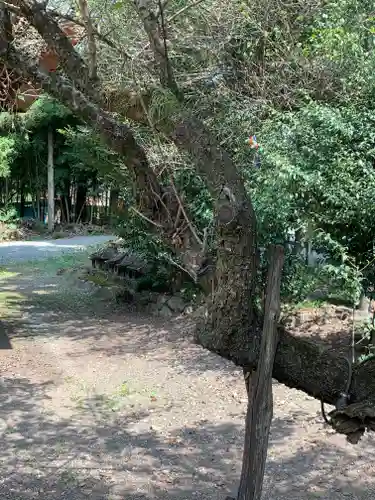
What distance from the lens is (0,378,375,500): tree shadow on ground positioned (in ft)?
15.7

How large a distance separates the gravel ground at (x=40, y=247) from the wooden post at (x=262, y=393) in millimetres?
16582

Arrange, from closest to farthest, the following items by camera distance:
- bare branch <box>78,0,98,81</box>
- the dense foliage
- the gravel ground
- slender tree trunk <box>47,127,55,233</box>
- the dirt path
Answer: bare branch <box>78,0,98,81</box>, the dirt path, the dense foliage, the gravel ground, slender tree trunk <box>47,127,55,233</box>

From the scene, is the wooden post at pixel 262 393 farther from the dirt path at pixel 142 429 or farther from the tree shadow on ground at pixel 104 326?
the tree shadow on ground at pixel 104 326

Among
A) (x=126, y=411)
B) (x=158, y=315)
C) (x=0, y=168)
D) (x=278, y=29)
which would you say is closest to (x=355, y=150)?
(x=278, y=29)

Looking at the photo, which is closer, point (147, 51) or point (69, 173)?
point (147, 51)

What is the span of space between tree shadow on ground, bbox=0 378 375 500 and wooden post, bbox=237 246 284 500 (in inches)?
76.4

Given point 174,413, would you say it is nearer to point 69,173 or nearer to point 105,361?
point 105,361

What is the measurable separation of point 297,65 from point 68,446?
561 cm

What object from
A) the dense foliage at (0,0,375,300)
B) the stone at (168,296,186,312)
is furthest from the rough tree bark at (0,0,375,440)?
the stone at (168,296,186,312)

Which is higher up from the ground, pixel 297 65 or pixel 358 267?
pixel 297 65

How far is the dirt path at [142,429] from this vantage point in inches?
193

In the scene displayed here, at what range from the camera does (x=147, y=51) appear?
7.12m

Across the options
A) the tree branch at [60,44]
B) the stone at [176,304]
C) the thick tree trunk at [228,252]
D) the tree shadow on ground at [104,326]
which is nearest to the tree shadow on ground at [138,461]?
the tree shadow on ground at [104,326]

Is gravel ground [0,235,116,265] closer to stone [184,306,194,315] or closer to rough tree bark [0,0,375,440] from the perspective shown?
stone [184,306,194,315]
